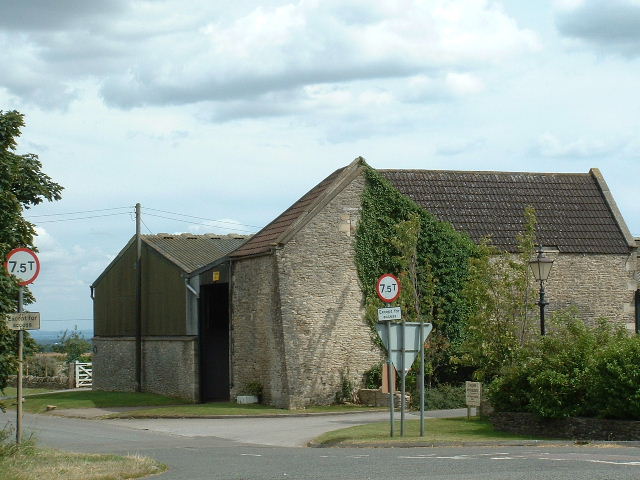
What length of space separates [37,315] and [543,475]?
889cm

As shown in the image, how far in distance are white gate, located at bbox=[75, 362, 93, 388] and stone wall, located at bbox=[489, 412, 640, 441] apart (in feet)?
106

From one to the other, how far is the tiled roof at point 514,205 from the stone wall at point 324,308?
3.98 m

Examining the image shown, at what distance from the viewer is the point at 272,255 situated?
33500mm

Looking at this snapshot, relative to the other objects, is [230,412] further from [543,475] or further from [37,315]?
[543,475]

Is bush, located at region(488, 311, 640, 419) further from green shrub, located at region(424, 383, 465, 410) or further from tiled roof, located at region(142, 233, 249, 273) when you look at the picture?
tiled roof, located at region(142, 233, 249, 273)

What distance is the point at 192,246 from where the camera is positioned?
146ft

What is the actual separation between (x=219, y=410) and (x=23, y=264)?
643 inches

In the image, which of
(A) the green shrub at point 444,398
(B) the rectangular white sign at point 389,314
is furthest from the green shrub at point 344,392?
(B) the rectangular white sign at point 389,314

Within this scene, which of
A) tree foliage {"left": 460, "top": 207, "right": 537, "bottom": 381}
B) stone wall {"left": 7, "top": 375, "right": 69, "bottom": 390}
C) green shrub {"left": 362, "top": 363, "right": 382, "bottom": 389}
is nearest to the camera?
tree foliage {"left": 460, "top": 207, "right": 537, "bottom": 381}

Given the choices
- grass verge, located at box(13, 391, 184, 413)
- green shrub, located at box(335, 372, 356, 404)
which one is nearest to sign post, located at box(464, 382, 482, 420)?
green shrub, located at box(335, 372, 356, 404)

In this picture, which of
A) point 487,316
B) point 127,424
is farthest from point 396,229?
point 127,424

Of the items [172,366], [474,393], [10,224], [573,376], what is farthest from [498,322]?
[172,366]

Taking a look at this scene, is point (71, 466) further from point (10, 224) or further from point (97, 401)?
point (97, 401)

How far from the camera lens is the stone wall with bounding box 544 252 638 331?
Answer: 36812 millimetres
